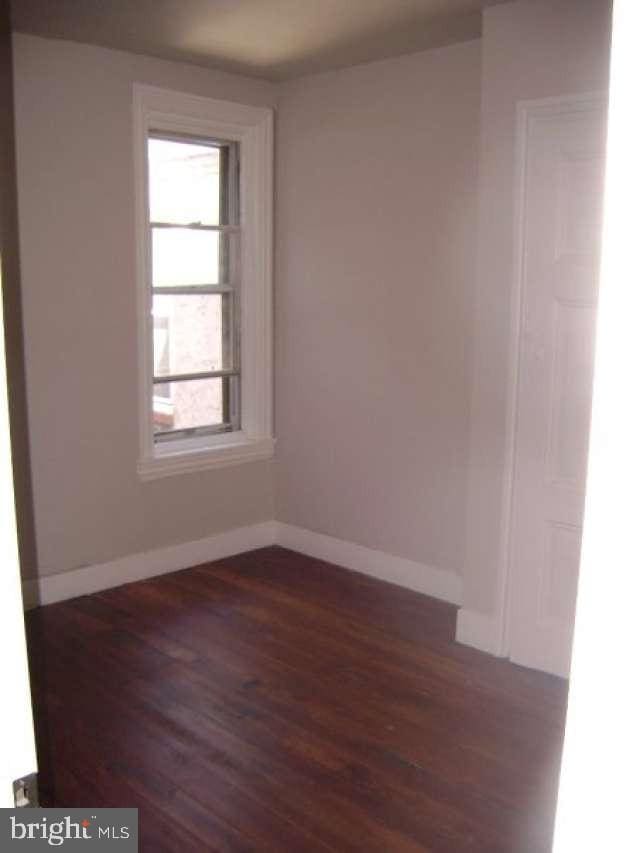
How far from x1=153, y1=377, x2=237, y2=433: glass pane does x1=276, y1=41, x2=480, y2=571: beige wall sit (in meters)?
0.35

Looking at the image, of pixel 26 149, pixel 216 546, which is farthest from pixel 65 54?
pixel 216 546

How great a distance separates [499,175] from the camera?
3461 millimetres

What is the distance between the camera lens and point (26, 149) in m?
3.85

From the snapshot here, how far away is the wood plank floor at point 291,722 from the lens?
8.38 ft

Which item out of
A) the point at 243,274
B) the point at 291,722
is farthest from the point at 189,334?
the point at 291,722

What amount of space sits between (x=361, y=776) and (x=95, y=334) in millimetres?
2456

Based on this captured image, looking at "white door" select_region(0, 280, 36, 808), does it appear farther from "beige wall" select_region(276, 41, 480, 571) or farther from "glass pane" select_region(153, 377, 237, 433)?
"glass pane" select_region(153, 377, 237, 433)

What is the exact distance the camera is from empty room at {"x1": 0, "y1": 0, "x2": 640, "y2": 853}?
2.92m

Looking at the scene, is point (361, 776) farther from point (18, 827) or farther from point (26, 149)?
point (26, 149)

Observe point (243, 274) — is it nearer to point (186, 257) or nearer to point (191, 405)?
point (186, 257)

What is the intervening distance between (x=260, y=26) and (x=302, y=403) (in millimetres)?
2020

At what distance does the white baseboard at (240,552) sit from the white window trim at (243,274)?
0.44 metres
